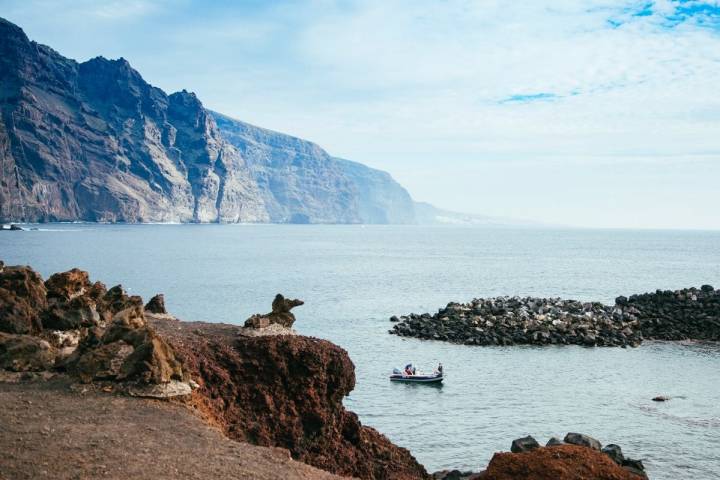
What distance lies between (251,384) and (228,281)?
249 feet

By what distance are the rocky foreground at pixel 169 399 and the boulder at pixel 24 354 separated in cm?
3

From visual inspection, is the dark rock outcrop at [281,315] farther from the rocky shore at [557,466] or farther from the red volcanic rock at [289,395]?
the rocky shore at [557,466]

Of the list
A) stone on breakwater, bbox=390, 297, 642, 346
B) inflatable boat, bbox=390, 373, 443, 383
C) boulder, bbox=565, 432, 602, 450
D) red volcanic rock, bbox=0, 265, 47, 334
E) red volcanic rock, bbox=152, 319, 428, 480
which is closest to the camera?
red volcanic rock, bbox=152, 319, 428, 480

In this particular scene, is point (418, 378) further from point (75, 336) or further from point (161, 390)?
point (161, 390)

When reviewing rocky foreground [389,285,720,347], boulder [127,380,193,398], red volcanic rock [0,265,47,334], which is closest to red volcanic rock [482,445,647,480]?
boulder [127,380,193,398]

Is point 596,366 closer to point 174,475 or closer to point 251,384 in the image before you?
point 251,384

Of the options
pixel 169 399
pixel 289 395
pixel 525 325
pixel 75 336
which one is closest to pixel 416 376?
pixel 525 325

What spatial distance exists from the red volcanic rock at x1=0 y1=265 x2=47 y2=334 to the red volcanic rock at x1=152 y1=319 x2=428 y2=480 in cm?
381

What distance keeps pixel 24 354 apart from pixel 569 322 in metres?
48.7

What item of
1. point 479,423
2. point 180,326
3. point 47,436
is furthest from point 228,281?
point 47,436

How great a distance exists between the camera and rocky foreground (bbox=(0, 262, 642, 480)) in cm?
1306

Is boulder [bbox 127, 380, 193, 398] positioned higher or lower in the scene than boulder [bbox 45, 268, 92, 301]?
lower

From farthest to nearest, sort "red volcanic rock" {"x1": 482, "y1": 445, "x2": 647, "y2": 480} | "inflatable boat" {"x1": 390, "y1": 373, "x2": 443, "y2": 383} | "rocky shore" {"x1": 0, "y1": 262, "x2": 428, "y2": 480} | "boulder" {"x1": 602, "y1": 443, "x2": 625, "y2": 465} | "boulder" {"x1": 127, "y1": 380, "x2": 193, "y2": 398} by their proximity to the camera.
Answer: "inflatable boat" {"x1": 390, "y1": 373, "x2": 443, "y2": 383} < "boulder" {"x1": 602, "y1": 443, "x2": 625, "y2": 465} < "rocky shore" {"x1": 0, "y1": 262, "x2": 428, "y2": 480} < "boulder" {"x1": 127, "y1": 380, "x2": 193, "y2": 398} < "red volcanic rock" {"x1": 482, "y1": 445, "x2": 647, "y2": 480}

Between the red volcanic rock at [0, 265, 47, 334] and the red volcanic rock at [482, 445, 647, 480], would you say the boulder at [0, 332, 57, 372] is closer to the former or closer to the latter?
the red volcanic rock at [0, 265, 47, 334]
